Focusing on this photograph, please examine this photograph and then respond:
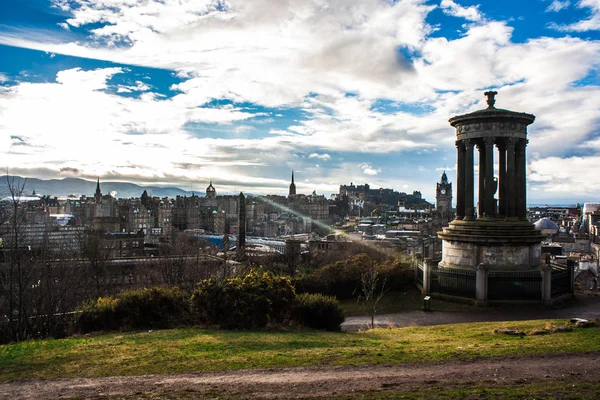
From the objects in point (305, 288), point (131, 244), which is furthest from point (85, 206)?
point (305, 288)

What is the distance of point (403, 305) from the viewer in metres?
21.8

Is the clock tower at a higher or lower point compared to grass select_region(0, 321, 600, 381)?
higher

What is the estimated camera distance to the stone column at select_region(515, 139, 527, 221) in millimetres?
23781

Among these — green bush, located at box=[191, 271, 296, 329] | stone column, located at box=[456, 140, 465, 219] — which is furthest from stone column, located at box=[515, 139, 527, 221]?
green bush, located at box=[191, 271, 296, 329]

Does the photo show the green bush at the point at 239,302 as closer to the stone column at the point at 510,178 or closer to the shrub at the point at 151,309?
the shrub at the point at 151,309

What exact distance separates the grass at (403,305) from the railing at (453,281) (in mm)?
576

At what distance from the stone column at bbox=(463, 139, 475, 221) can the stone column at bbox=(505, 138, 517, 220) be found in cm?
171

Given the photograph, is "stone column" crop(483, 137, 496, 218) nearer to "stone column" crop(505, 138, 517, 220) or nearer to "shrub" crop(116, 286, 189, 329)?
"stone column" crop(505, 138, 517, 220)

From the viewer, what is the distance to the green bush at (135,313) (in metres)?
14.1

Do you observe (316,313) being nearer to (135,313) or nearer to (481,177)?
(135,313)

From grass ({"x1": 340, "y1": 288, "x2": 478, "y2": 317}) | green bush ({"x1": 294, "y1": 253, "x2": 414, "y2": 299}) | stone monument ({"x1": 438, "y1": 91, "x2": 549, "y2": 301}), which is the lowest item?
grass ({"x1": 340, "y1": 288, "x2": 478, "y2": 317})

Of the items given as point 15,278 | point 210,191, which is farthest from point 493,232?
point 210,191

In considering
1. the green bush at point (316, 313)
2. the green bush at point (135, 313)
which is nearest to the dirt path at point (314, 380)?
the green bush at point (135, 313)

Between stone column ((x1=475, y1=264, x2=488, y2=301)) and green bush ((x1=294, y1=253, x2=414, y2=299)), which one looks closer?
stone column ((x1=475, y1=264, x2=488, y2=301))
